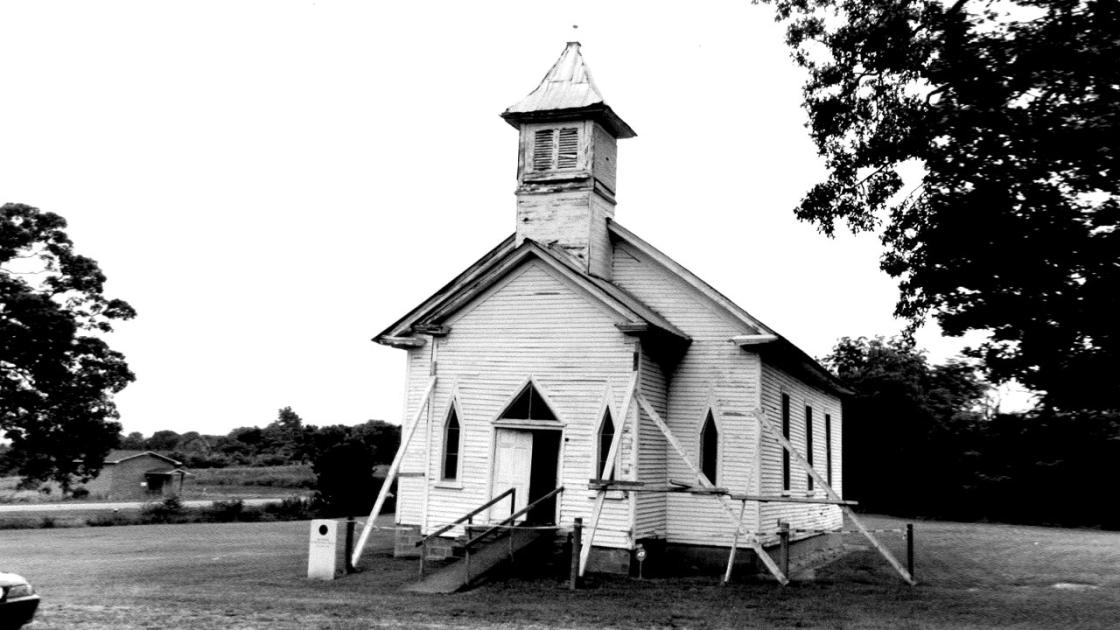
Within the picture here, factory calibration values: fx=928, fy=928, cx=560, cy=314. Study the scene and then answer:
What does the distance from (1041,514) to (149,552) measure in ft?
110

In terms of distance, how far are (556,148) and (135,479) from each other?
59.0 metres

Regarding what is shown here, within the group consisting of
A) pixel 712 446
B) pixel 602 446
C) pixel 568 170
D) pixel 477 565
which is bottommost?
pixel 477 565

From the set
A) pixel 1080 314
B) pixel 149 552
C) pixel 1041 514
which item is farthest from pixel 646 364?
pixel 1041 514

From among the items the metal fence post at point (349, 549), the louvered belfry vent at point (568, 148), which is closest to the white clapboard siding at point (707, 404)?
the louvered belfry vent at point (568, 148)

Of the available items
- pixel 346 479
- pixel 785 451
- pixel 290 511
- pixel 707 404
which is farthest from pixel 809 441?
pixel 290 511

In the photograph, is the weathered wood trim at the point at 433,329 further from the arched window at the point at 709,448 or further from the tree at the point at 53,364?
the tree at the point at 53,364

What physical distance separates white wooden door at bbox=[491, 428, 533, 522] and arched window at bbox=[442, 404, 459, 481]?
3.38ft

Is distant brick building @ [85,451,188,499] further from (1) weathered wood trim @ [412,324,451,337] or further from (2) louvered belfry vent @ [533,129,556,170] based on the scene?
(2) louvered belfry vent @ [533,129,556,170]

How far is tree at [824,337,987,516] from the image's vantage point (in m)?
41.2

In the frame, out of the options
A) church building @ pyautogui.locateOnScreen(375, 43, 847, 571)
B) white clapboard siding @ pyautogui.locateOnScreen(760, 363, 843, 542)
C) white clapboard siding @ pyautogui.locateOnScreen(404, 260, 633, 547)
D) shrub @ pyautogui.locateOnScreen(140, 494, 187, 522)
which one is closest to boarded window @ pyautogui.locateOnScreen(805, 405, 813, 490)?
white clapboard siding @ pyautogui.locateOnScreen(760, 363, 843, 542)

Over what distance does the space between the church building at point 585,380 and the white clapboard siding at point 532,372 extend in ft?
0.10

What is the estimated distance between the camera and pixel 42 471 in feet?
117

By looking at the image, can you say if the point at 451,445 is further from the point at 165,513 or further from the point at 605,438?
the point at 165,513

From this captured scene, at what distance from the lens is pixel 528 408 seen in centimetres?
1850
